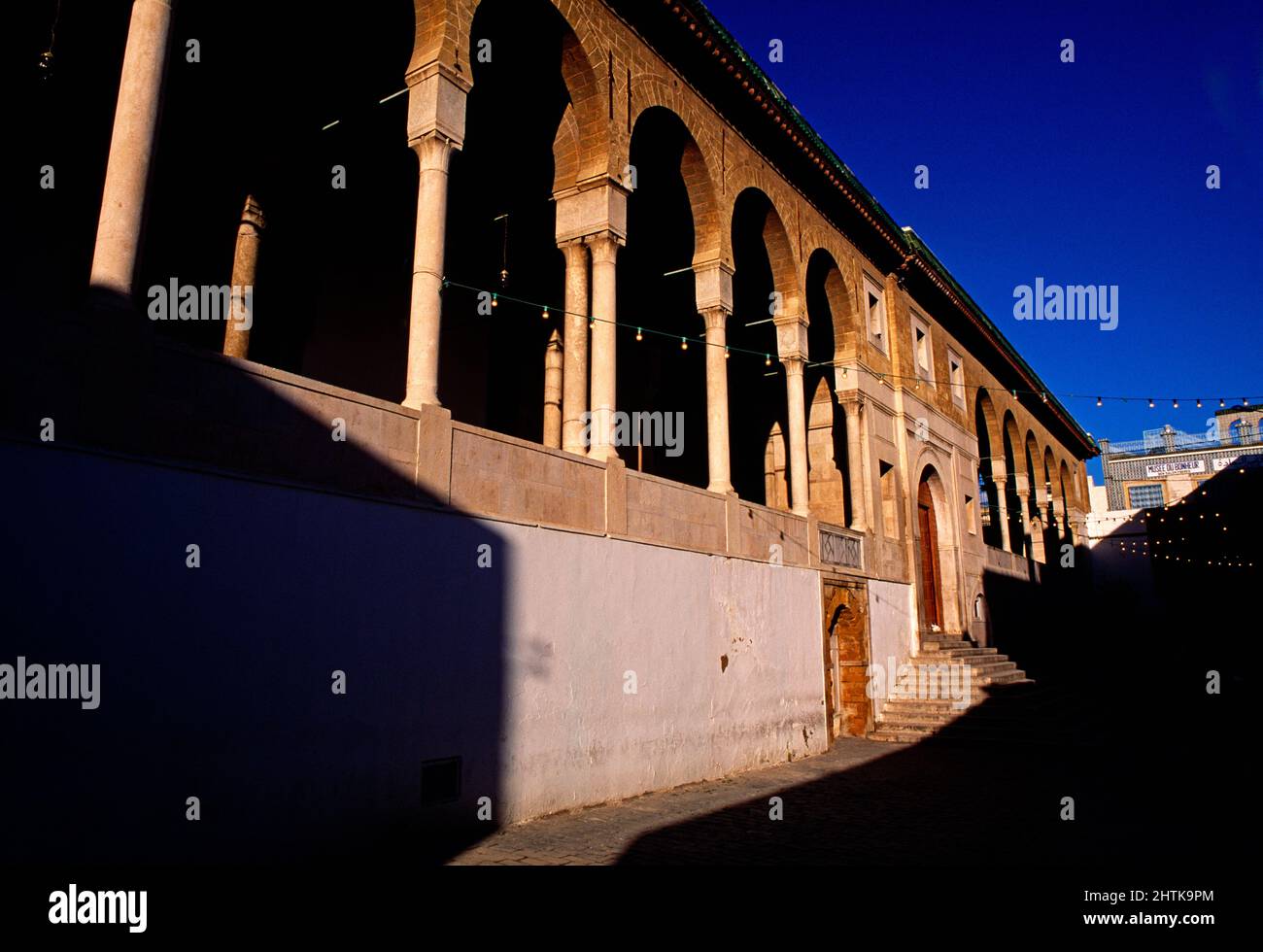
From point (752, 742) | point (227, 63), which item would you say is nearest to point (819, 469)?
point (752, 742)

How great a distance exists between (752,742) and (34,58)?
11.1m

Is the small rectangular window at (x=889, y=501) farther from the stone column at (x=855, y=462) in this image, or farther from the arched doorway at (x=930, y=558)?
the arched doorway at (x=930, y=558)

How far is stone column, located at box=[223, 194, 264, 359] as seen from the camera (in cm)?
1010

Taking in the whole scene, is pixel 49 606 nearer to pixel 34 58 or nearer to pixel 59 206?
pixel 59 206

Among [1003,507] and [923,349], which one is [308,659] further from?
[1003,507]

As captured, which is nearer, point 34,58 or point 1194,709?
point 34,58

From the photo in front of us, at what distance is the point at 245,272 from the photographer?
1034cm

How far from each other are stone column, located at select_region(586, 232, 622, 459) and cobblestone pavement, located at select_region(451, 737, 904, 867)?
365 cm

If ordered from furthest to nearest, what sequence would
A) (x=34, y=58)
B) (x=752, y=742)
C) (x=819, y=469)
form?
(x=819, y=469), (x=752, y=742), (x=34, y=58)

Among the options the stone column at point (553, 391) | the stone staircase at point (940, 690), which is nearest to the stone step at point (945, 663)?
the stone staircase at point (940, 690)

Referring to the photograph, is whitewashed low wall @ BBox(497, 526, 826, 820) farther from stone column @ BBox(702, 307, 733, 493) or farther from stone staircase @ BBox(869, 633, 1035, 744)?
stone staircase @ BBox(869, 633, 1035, 744)

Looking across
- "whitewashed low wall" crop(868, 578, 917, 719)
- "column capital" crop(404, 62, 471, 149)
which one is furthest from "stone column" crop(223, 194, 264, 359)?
"whitewashed low wall" crop(868, 578, 917, 719)

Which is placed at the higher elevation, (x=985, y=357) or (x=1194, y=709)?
(x=985, y=357)

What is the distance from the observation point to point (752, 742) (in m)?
11.1
